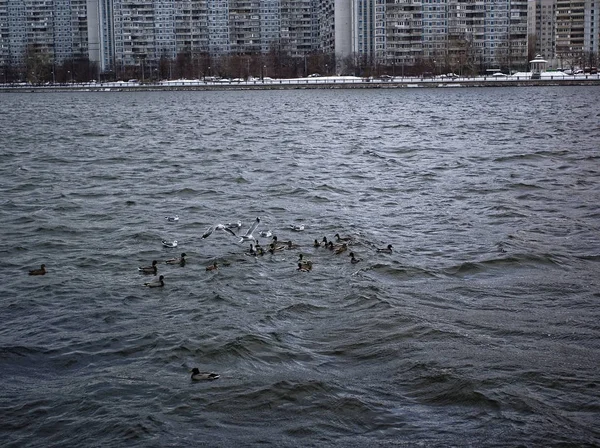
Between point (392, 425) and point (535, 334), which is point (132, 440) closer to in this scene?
point (392, 425)

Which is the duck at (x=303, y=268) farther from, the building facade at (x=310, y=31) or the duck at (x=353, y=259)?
the building facade at (x=310, y=31)

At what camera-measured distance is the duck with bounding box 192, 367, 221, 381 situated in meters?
9.02

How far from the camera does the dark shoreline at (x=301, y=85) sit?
112875 mm

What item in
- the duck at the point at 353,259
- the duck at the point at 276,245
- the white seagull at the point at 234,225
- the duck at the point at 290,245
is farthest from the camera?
the white seagull at the point at 234,225

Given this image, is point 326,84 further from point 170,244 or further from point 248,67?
point 170,244

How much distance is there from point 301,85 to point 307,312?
4396 inches

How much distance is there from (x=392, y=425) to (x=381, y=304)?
11.4 feet

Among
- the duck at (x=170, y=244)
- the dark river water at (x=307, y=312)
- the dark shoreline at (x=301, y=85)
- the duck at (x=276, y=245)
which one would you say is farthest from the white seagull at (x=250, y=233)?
the dark shoreline at (x=301, y=85)

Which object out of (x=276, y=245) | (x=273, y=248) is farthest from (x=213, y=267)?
(x=276, y=245)

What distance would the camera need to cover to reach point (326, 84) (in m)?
119

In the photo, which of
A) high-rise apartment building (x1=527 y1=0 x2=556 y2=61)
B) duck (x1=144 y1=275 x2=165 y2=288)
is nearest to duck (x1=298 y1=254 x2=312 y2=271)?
duck (x1=144 y1=275 x2=165 y2=288)

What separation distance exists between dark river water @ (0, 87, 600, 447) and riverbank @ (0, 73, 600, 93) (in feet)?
303

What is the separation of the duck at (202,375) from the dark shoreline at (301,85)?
106636 mm

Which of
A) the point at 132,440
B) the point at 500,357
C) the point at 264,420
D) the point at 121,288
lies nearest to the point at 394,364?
the point at 500,357
